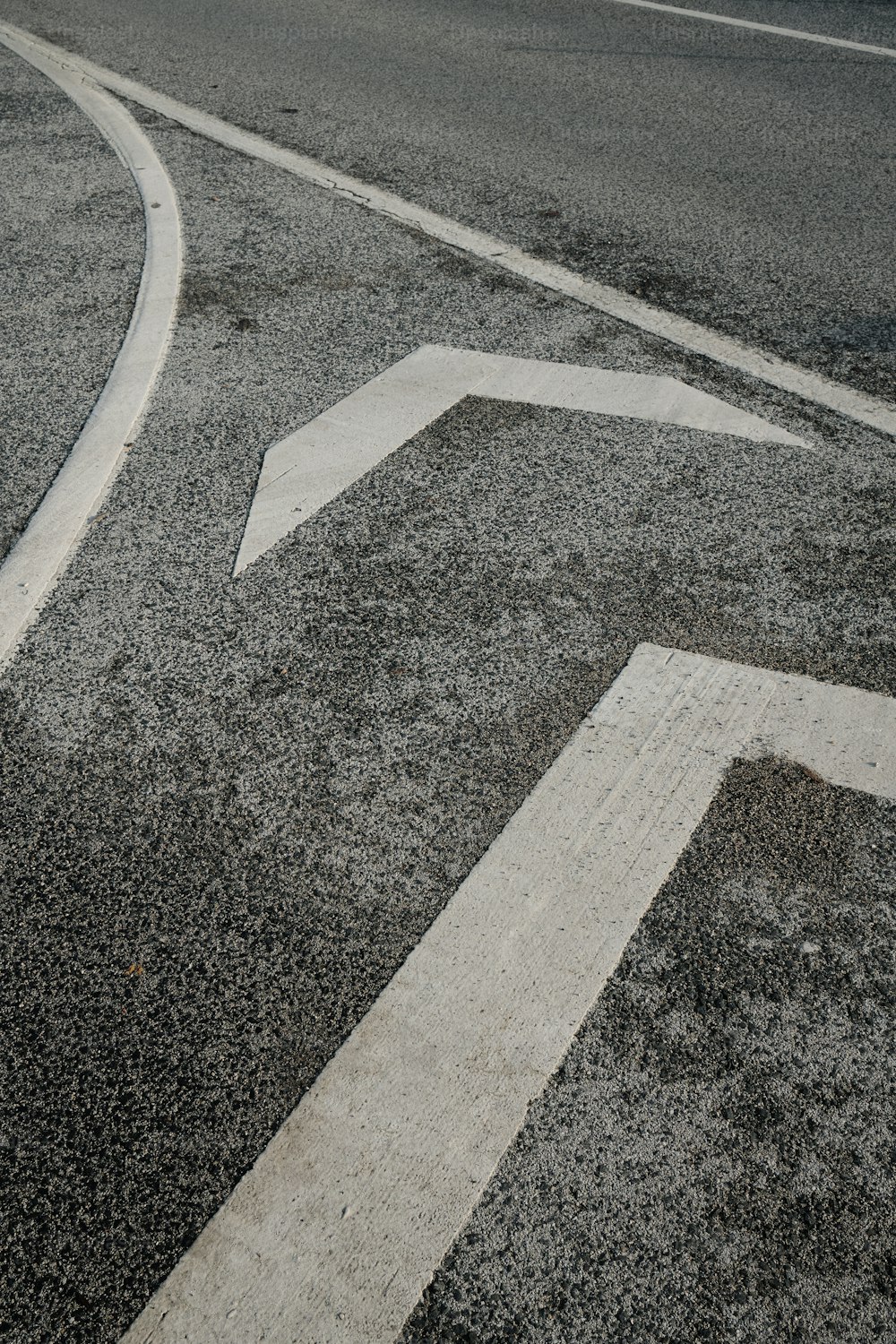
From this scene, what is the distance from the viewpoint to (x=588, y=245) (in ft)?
A: 18.8

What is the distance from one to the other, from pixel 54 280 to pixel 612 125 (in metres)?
4.14

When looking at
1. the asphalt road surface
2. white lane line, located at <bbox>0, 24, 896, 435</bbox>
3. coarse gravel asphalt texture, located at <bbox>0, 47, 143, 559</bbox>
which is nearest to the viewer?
the asphalt road surface

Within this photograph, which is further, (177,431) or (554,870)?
(177,431)

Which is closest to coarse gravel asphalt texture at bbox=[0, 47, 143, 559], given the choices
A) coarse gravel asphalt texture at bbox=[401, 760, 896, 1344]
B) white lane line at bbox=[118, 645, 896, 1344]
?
white lane line at bbox=[118, 645, 896, 1344]

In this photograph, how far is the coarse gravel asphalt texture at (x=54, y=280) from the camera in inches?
165

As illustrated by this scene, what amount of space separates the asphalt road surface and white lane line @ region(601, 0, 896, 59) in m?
3.73

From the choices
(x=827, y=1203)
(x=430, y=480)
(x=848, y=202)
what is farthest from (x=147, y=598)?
(x=848, y=202)

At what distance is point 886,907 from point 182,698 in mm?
1826

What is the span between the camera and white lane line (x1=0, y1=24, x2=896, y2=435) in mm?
4363

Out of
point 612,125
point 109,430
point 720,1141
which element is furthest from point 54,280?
point 720,1141

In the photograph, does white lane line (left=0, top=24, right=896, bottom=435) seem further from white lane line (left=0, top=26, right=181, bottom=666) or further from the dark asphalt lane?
white lane line (left=0, top=26, right=181, bottom=666)

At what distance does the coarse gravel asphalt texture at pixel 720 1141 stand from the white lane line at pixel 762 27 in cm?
894

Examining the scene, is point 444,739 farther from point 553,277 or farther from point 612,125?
point 612,125

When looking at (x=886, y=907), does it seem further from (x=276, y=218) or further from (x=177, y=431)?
(x=276, y=218)
